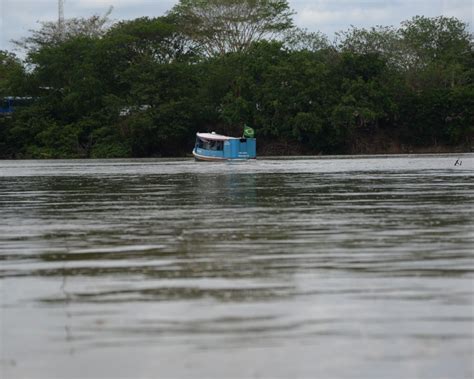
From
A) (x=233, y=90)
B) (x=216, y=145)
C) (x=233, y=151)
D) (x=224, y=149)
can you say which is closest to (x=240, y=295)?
(x=233, y=151)

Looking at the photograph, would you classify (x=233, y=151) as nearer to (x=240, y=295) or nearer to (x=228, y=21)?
(x=228, y=21)

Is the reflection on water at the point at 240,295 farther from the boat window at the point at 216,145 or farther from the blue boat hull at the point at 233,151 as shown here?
the boat window at the point at 216,145

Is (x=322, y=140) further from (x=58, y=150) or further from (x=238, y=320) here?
(x=238, y=320)

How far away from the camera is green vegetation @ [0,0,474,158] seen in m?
81.6

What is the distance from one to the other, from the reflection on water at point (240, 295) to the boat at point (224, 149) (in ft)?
162

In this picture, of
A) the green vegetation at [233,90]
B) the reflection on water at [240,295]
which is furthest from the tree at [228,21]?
the reflection on water at [240,295]

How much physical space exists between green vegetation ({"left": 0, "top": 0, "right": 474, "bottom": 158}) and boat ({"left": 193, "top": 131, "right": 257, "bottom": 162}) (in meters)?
11.8

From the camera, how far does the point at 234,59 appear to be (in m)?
85.6

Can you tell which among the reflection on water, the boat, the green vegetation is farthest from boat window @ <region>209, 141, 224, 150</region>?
the reflection on water

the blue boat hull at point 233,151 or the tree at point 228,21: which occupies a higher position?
the tree at point 228,21

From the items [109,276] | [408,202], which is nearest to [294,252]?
[109,276]

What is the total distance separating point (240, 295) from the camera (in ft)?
30.0

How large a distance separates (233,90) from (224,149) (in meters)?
18.3

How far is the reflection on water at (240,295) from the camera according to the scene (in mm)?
6879
